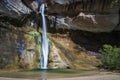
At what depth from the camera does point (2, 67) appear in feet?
63.1

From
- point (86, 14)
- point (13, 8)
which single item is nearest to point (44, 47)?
point (13, 8)

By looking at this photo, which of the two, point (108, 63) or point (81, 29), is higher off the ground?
point (81, 29)

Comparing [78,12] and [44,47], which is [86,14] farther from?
Answer: [44,47]

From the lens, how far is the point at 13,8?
23625mm

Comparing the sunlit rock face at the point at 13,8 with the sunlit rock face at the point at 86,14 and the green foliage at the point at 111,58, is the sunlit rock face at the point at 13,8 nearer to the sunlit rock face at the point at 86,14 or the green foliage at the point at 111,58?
the sunlit rock face at the point at 86,14

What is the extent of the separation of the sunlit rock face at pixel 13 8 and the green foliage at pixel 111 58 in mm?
7476

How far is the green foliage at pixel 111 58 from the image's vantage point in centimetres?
1880

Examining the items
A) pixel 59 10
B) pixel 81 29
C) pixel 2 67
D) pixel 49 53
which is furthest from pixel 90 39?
pixel 2 67

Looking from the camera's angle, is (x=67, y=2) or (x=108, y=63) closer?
(x=108, y=63)

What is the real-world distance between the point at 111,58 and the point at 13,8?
8.71 meters

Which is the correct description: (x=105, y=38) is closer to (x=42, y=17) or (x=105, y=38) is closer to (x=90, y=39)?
(x=90, y=39)

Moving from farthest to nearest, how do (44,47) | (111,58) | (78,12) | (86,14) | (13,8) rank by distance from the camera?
(78,12)
(86,14)
(13,8)
(44,47)
(111,58)

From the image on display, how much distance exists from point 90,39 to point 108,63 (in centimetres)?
615

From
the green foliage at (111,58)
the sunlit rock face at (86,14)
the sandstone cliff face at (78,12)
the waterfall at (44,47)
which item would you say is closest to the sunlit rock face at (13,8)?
the sandstone cliff face at (78,12)
